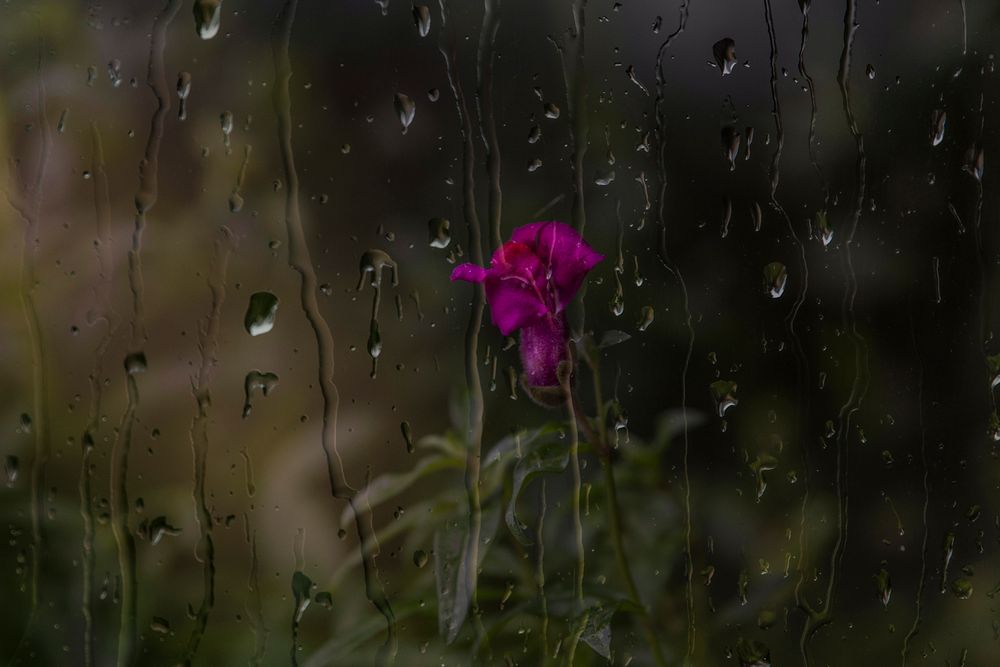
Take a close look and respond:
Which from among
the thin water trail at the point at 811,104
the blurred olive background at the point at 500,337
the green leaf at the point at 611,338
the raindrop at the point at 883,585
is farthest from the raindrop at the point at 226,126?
the raindrop at the point at 883,585

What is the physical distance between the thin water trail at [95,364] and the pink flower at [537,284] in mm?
166

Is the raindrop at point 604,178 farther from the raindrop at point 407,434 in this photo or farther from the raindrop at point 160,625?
the raindrop at point 160,625

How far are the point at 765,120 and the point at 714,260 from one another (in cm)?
9

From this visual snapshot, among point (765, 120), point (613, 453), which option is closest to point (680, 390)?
point (613, 453)

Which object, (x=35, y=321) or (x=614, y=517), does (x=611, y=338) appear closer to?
(x=614, y=517)

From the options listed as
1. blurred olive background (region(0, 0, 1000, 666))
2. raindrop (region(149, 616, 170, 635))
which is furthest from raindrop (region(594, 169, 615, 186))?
raindrop (region(149, 616, 170, 635))

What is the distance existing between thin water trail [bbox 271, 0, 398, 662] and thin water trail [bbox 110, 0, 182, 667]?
0.17ft

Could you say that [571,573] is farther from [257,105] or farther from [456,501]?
[257,105]

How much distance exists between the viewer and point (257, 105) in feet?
1.36

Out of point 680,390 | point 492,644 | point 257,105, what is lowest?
point 492,644

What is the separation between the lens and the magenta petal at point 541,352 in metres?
0.45

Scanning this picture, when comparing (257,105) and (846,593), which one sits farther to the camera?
(846,593)

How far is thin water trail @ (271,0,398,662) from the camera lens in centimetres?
41

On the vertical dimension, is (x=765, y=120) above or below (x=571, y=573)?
above
